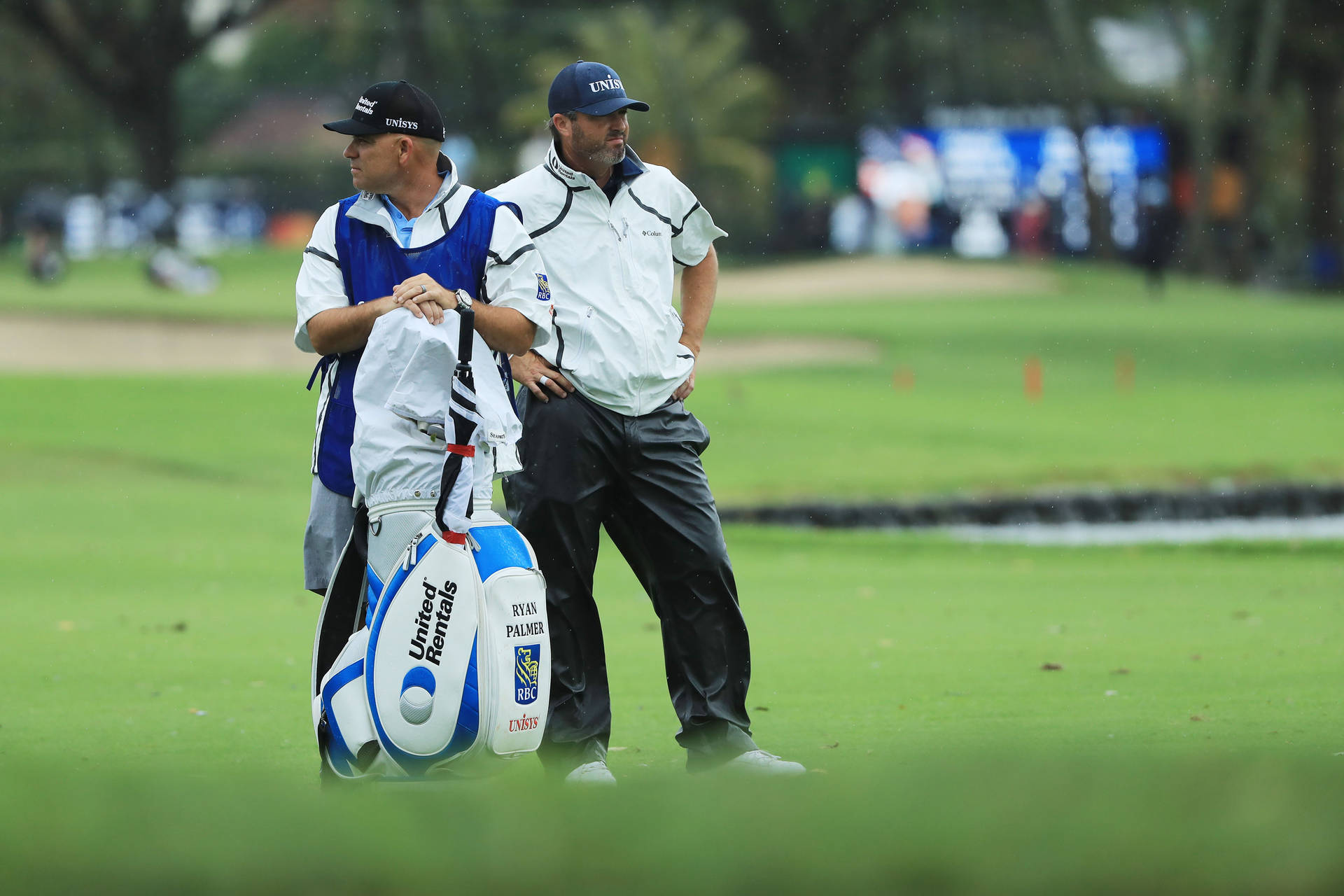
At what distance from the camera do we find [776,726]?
6477 mm

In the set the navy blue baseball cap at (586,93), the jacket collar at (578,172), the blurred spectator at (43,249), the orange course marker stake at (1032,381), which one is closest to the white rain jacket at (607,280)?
the jacket collar at (578,172)

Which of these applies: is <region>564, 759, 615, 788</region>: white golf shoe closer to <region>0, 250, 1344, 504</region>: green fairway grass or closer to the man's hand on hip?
the man's hand on hip

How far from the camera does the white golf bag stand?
15.3 feet

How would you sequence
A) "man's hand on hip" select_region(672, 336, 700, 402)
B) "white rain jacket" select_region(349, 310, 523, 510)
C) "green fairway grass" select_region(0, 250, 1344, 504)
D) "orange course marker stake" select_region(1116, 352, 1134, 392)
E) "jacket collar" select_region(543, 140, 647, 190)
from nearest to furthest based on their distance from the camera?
1. "white rain jacket" select_region(349, 310, 523, 510)
2. "jacket collar" select_region(543, 140, 647, 190)
3. "man's hand on hip" select_region(672, 336, 700, 402)
4. "green fairway grass" select_region(0, 250, 1344, 504)
5. "orange course marker stake" select_region(1116, 352, 1134, 392)

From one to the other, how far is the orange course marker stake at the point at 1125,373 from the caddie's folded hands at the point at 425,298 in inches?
926

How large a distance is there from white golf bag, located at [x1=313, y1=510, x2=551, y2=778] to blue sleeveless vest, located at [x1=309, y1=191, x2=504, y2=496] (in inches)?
12.6

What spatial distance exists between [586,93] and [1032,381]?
21832 millimetres

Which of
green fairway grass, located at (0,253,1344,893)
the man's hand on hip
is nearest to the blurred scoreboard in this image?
green fairway grass, located at (0,253,1344,893)

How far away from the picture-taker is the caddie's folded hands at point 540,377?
558 centimetres

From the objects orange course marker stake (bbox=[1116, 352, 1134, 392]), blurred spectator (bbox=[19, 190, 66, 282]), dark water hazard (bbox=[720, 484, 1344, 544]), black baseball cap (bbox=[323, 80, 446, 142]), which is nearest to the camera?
black baseball cap (bbox=[323, 80, 446, 142])

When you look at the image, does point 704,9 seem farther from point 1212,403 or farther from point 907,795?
point 907,795

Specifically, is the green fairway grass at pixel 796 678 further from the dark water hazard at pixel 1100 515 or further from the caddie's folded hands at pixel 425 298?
the caddie's folded hands at pixel 425 298

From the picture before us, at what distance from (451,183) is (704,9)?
184ft

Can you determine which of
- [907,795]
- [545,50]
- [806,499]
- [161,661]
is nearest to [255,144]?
[545,50]
